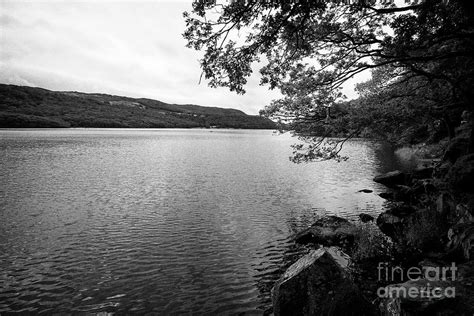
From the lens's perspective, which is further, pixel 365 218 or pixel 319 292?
pixel 365 218

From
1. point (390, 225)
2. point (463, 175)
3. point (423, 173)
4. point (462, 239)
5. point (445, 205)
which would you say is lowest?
point (390, 225)

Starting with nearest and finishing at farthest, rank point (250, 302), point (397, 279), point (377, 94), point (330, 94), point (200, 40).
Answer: point (200, 40), point (250, 302), point (397, 279), point (330, 94), point (377, 94)

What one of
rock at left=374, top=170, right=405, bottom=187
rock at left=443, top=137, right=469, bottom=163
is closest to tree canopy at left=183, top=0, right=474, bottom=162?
rock at left=443, top=137, right=469, bottom=163

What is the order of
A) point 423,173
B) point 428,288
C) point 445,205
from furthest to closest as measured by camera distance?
1. point 423,173
2. point 445,205
3. point 428,288

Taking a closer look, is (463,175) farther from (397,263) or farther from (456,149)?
(397,263)

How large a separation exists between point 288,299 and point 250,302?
2.48 metres

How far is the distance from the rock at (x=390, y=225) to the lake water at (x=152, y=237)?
4064mm

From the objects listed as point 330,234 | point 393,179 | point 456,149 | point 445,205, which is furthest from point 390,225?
point 393,179

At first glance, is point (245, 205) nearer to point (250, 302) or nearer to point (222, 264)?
point (222, 264)

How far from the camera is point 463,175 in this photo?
14250mm

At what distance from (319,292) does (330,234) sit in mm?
8798

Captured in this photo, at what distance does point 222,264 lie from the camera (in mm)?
14828

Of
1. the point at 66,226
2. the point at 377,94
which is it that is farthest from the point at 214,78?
the point at 66,226

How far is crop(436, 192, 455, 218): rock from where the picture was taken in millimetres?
15095
